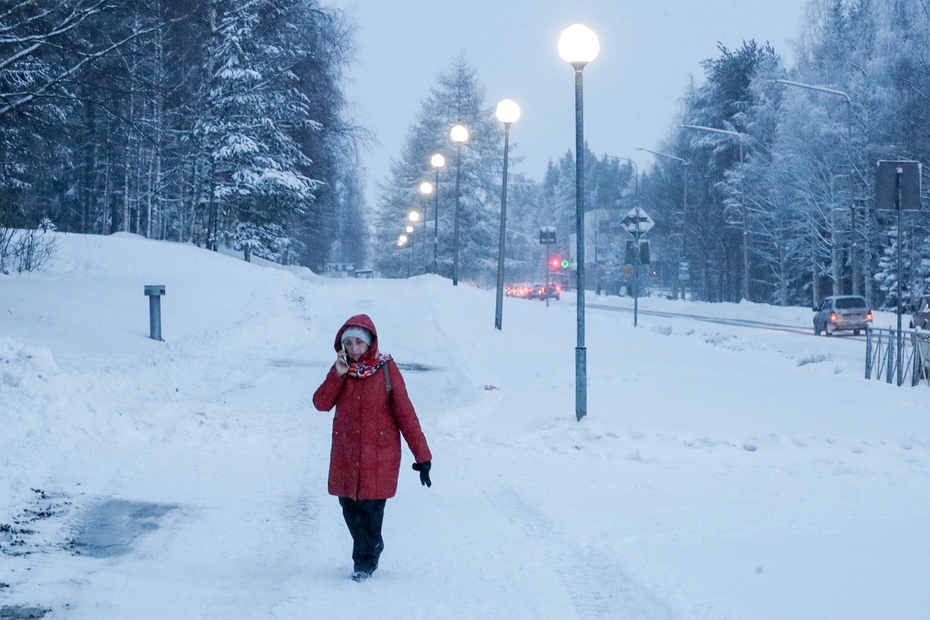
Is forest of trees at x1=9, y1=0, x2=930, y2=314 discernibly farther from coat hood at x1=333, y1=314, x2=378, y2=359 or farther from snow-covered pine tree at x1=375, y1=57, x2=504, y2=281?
coat hood at x1=333, y1=314, x2=378, y2=359

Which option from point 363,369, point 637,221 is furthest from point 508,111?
point 363,369

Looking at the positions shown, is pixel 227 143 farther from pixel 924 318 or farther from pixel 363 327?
pixel 363 327

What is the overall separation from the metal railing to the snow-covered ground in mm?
783

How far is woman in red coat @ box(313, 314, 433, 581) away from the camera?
5824mm

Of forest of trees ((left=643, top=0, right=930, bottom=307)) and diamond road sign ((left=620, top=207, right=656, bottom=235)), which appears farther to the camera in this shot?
forest of trees ((left=643, top=0, right=930, bottom=307))

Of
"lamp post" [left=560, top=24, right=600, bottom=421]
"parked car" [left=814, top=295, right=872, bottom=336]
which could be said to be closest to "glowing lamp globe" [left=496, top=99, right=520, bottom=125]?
"lamp post" [left=560, top=24, right=600, bottom=421]

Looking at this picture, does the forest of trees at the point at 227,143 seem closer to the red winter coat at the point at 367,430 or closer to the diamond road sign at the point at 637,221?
the diamond road sign at the point at 637,221

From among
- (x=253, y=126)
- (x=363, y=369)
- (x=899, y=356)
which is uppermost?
(x=253, y=126)

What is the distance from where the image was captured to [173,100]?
16438mm

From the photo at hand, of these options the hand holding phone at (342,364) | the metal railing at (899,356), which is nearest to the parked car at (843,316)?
the metal railing at (899,356)

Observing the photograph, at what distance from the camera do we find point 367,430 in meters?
5.84

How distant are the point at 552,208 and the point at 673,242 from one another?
2162 inches

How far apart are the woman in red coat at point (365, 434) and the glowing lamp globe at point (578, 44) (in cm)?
683

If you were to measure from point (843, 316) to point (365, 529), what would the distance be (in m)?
32.2
